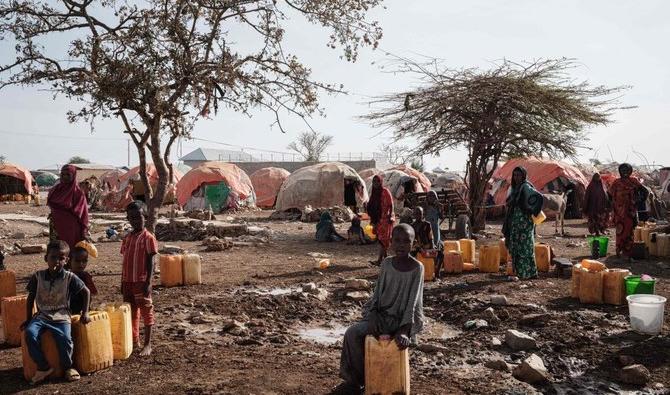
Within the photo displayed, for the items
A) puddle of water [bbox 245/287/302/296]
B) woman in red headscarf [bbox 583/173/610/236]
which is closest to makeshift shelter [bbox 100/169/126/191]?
woman in red headscarf [bbox 583/173/610/236]

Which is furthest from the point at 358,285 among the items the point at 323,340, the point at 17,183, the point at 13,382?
the point at 17,183

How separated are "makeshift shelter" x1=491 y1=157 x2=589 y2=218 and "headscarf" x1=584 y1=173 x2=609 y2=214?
8.06m

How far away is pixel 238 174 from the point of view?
85.6 feet

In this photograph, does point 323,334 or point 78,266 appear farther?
point 323,334

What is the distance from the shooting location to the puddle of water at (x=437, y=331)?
19.2 ft

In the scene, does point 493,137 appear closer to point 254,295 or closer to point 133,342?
point 254,295

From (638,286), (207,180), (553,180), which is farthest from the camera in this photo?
(207,180)

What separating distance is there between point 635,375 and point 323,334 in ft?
9.29

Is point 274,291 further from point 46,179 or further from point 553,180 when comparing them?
point 46,179

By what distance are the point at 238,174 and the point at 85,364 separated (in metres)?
21.8

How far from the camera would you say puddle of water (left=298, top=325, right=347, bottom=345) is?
5758mm

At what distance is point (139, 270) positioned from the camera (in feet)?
16.8

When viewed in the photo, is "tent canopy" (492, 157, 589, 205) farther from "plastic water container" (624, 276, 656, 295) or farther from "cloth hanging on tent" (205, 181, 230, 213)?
"plastic water container" (624, 276, 656, 295)

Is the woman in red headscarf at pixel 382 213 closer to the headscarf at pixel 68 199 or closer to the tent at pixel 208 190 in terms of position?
the headscarf at pixel 68 199
